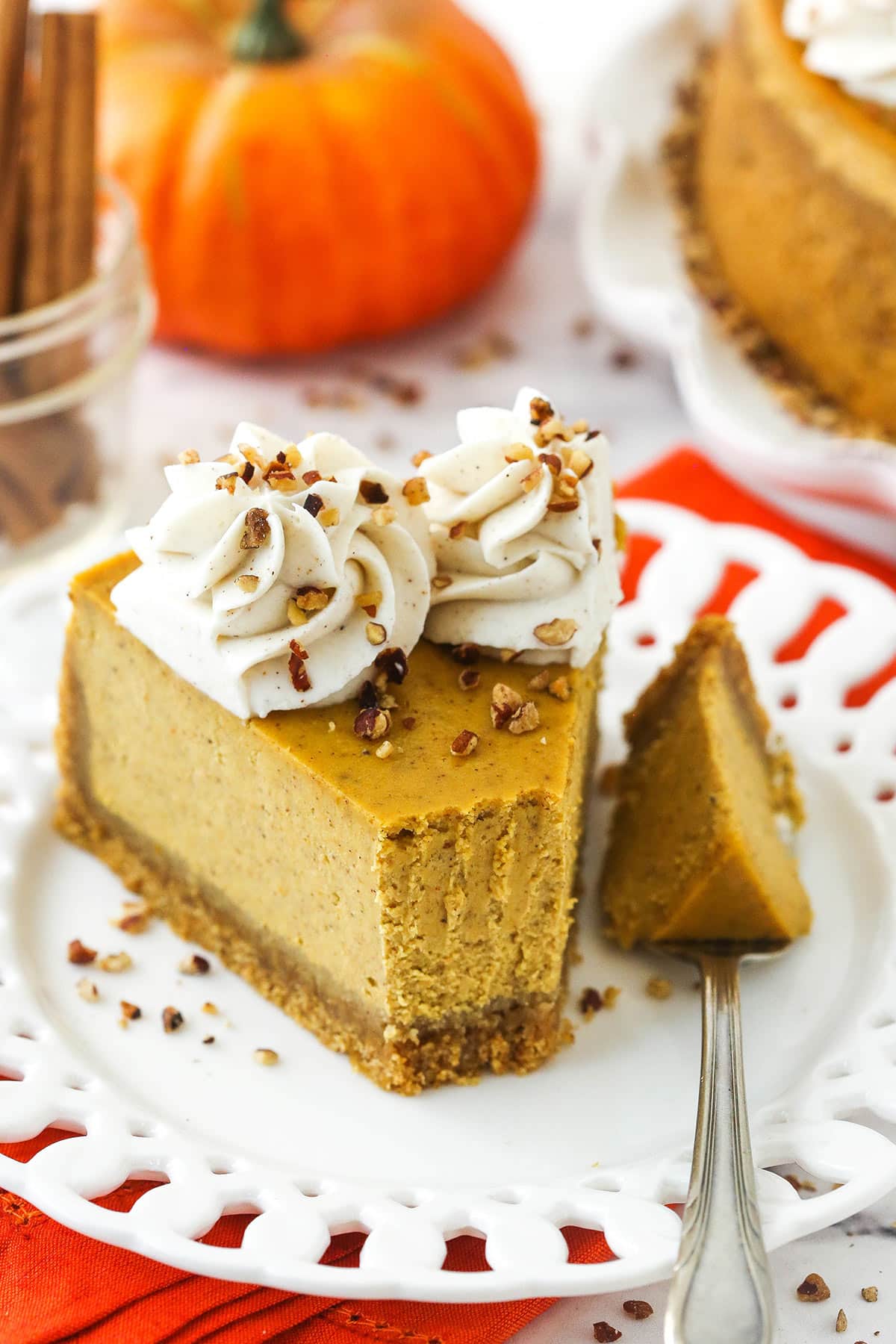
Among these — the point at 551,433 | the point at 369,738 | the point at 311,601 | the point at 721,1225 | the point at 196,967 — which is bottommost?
the point at 196,967

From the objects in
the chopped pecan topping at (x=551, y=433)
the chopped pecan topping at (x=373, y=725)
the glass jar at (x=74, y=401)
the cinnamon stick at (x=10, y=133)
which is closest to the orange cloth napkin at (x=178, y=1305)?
the chopped pecan topping at (x=373, y=725)

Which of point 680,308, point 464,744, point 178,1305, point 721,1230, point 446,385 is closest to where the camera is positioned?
point 721,1230

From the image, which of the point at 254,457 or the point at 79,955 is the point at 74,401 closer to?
the point at 254,457

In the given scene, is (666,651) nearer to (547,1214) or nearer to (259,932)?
(259,932)

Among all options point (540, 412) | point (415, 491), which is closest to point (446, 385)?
point (540, 412)

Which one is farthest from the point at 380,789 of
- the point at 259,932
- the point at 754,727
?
A: the point at 754,727
